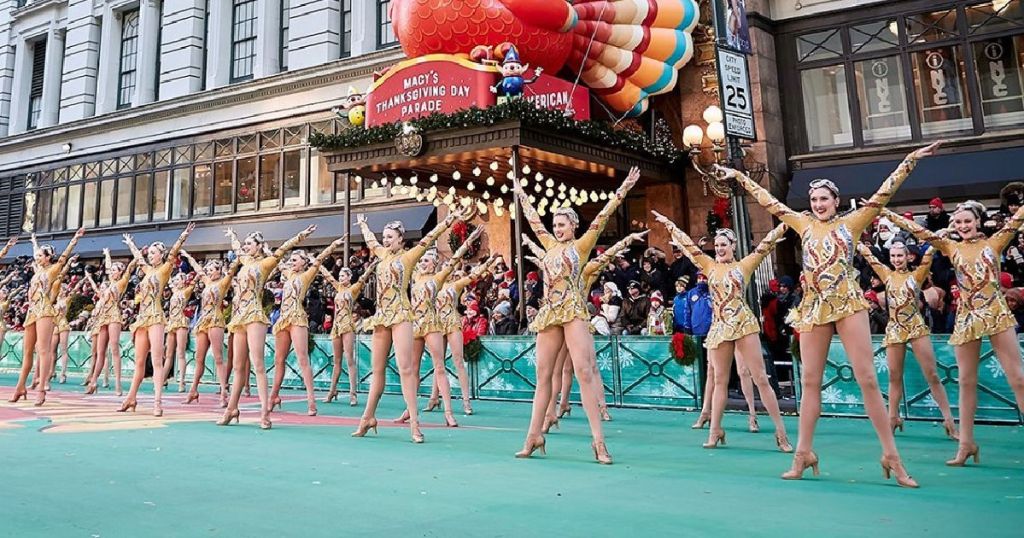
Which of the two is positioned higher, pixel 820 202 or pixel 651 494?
pixel 820 202

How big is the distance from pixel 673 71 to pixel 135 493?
14.7 m

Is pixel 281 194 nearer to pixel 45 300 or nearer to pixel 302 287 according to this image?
pixel 45 300

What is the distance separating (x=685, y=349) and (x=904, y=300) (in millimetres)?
3492

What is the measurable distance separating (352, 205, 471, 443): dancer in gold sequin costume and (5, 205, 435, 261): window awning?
1147cm

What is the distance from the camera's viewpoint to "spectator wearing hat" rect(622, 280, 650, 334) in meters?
13.0

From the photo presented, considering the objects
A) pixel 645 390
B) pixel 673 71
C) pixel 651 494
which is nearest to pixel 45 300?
pixel 645 390

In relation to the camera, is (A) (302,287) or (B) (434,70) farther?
(B) (434,70)

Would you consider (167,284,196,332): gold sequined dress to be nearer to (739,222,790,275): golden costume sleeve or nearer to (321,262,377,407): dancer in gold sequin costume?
(321,262,377,407): dancer in gold sequin costume

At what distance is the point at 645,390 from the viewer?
11047 mm

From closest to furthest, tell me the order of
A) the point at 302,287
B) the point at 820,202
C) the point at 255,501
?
the point at 255,501 < the point at 820,202 < the point at 302,287

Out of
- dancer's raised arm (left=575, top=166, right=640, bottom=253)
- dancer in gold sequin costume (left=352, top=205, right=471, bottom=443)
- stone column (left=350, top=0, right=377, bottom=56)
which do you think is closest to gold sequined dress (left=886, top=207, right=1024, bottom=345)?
dancer's raised arm (left=575, top=166, right=640, bottom=253)

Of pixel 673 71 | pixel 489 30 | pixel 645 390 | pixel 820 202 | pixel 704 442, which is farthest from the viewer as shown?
pixel 673 71

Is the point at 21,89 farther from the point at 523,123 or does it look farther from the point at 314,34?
the point at 523,123

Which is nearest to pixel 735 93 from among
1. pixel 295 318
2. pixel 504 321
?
pixel 504 321
